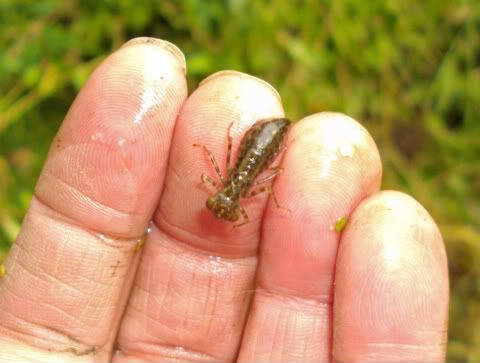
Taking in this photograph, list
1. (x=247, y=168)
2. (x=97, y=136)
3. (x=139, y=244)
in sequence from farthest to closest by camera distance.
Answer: (x=247, y=168) → (x=139, y=244) → (x=97, y=136)

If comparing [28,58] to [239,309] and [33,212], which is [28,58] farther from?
[239,309]

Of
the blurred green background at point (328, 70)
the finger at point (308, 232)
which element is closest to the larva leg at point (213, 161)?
the finger at point (308, 232)

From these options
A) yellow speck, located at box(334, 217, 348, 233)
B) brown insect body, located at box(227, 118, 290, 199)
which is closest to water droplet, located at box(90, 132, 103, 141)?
brown insect body, located at box(227, 118, 290, 199)

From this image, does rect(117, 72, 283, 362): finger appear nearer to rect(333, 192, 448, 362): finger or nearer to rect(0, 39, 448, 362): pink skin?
rect(0, 39, 448, 362): pink skin

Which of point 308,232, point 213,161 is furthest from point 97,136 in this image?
point 308,232

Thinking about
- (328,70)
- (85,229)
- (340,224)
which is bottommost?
(328,70)

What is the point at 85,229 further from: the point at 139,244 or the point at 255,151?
the point at 255,151
